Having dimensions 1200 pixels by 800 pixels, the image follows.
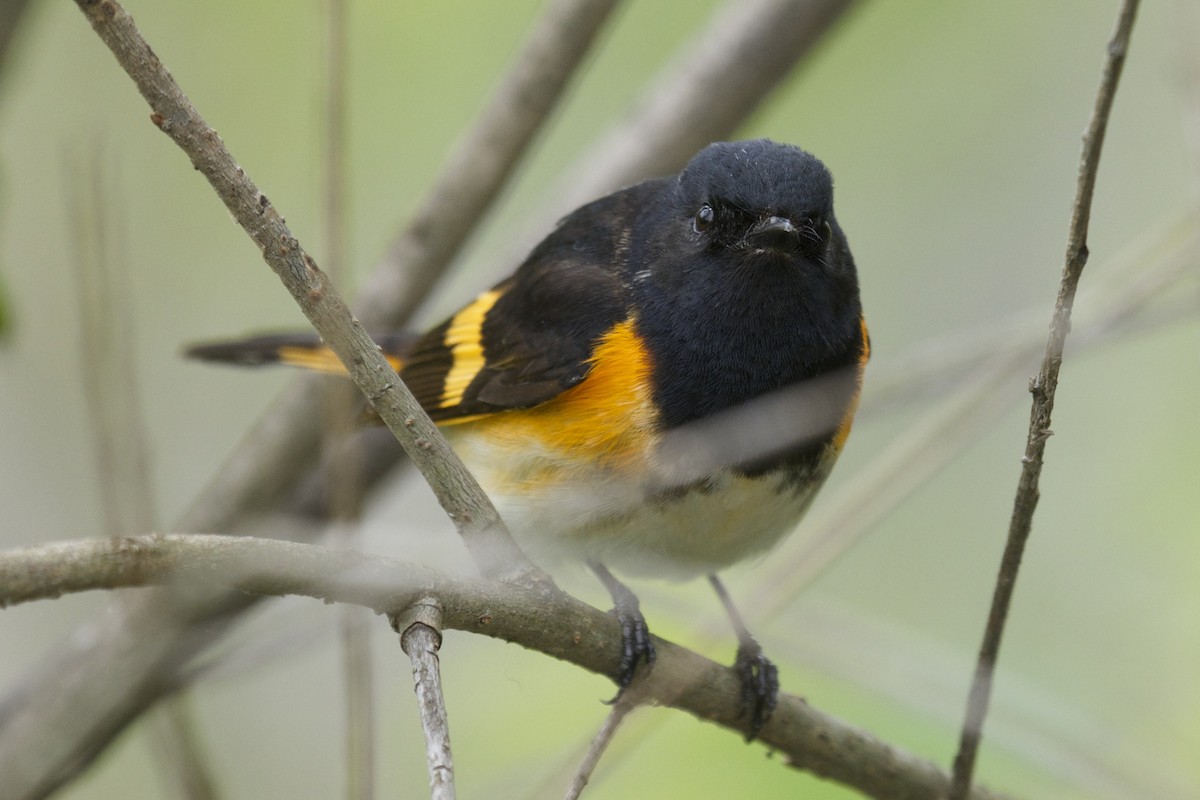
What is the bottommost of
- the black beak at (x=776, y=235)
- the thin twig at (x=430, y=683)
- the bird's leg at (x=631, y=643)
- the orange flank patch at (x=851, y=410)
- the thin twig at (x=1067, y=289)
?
the thin twig at (x=430, y=683)

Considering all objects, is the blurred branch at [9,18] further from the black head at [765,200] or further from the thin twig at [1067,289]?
the thin twig at [1067,289]

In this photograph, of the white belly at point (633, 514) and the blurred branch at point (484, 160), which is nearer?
the white belly at point (633, 514)

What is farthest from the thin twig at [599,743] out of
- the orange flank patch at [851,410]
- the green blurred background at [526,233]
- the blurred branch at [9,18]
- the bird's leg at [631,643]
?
the blurred branch at [9,18]

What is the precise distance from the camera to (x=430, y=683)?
1489mm

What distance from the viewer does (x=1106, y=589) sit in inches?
160

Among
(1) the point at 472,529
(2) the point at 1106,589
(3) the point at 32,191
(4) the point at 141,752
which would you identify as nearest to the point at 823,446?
(1) the point at 472,529

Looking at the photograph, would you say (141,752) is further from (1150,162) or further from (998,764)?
(1150,162)

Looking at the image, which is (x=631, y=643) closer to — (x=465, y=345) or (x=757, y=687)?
(x=757, y=687)

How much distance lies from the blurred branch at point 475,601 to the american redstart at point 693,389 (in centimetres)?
10

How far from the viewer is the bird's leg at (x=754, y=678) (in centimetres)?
251

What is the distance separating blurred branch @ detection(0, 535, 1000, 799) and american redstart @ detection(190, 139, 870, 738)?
0.10 metres

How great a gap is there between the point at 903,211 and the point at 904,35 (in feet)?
2.45

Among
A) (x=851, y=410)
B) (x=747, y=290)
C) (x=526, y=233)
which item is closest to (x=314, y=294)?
(x=747, y=290)

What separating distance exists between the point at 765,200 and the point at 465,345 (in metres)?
0.93
